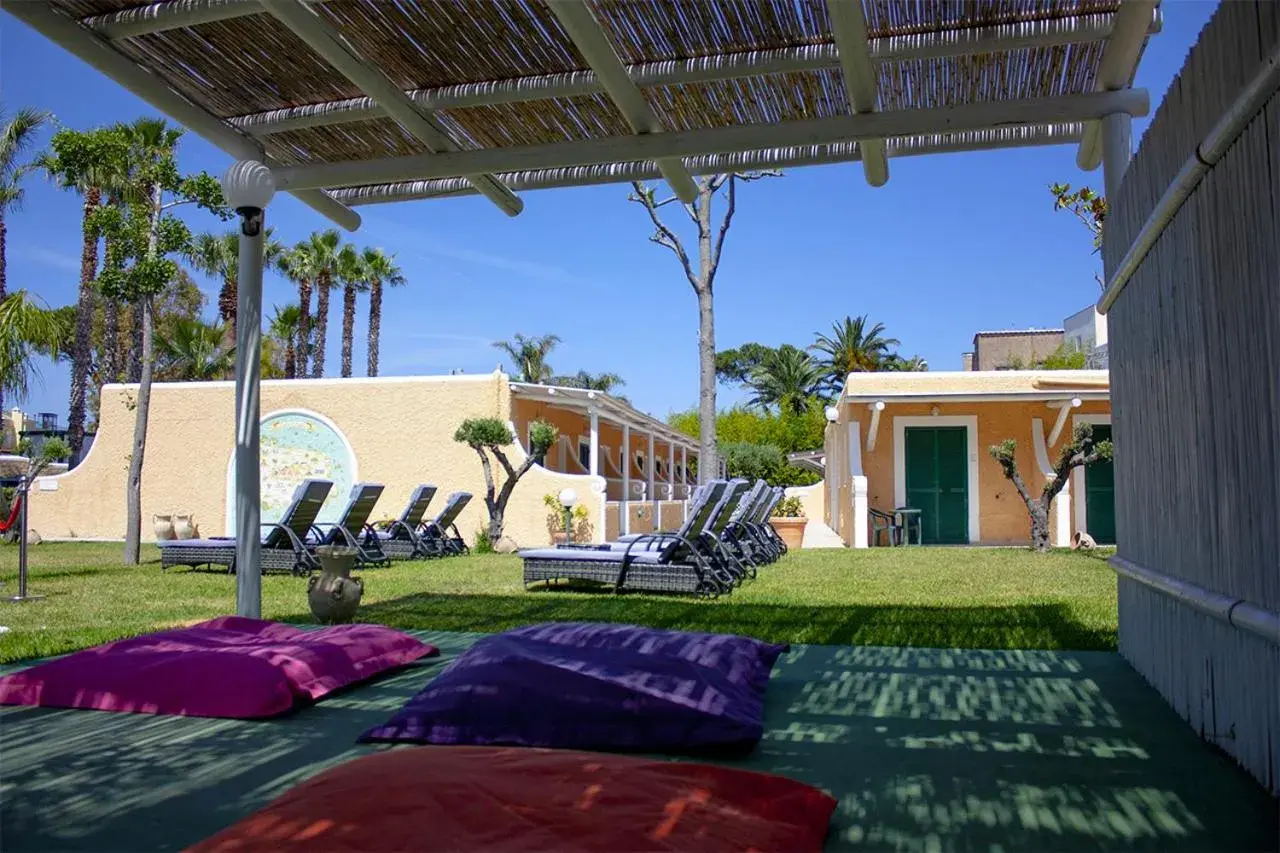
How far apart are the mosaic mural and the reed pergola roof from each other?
12.1 metres

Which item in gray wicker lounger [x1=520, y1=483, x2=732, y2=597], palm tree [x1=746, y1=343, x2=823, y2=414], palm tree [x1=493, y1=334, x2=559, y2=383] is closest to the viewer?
gray wicker lounger [x1=520, y1=483, x2=732, y2=597]

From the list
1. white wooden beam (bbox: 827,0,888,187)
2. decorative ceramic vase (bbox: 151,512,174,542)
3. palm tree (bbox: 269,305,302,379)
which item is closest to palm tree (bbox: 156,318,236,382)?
palm tree (bbox: 269,305,302,379)

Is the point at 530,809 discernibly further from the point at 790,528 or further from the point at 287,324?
the point at 287,324

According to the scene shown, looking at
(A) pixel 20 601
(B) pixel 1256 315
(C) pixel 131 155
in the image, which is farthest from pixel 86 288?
(B) pixel 1256 315

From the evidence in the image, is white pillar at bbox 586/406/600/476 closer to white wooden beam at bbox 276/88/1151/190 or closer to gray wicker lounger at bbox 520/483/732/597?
gray wicker lounger at bbox 520/483/732/597

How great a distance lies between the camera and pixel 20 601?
8.20m

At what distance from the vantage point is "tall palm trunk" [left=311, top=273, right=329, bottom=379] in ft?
102

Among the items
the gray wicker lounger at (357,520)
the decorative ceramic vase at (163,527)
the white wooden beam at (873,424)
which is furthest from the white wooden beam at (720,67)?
the decorative ceramic vase at (163,527)

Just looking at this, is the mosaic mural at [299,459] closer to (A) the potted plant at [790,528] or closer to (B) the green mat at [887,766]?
(A) the potted plant at [790,528]

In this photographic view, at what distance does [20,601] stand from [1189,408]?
28.8 ft

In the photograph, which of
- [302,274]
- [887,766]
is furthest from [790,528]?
[302,274]

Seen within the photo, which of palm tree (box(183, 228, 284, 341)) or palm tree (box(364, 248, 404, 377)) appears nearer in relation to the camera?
palm tree (box(183, 228, 284, 341))

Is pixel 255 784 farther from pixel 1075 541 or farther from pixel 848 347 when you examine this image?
pixel 848 347

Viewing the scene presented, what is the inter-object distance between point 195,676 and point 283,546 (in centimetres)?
800
